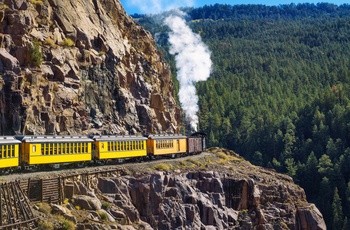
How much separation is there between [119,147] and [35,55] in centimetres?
1243

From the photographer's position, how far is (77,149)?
4078 cm

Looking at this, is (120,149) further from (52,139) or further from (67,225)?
(67,225)

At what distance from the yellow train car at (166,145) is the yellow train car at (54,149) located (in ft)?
32.4

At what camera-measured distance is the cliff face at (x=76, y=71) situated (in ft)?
163

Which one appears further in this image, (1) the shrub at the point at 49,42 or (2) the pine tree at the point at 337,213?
(2) the pine tree at the point at 337,213

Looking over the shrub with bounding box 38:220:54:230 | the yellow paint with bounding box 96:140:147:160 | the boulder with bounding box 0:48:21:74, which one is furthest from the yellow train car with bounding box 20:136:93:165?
the boulder with bounding box 0:48:21:74

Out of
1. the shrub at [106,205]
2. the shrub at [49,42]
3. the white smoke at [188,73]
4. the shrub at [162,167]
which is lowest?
the shrub at [106,205]

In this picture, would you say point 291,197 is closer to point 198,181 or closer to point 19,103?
point 198,181

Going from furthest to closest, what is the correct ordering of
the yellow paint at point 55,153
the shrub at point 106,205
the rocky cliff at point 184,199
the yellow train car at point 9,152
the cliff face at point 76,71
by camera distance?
the cliff face at point 76,71 → the yellow paint at point 55,153 → the shrub at point 106,205 → the rocky cliff at point 184,199 → the yellow train car at point 9,152

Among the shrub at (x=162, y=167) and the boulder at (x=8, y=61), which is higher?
the boulder at (x=8, y=61)

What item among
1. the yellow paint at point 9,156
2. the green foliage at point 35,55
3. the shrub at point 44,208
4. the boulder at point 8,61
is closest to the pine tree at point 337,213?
the green foliage at point 35,55

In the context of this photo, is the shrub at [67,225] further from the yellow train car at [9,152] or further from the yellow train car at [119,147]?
the yellow train car at [119,147]

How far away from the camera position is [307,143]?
382 feet

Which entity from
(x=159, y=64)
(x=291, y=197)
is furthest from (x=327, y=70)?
(x=291, y=197)
